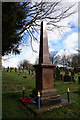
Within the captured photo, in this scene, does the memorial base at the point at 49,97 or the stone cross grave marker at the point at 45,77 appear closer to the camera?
the memorial base at the point at 49,97

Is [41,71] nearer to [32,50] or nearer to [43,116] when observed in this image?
[43,116]

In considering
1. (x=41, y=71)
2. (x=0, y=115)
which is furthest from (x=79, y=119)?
(x=0, y=115)

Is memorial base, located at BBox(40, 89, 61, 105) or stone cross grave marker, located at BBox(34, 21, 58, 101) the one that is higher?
stone cross grave marker, located at BBox(34, 21, 58, 101)

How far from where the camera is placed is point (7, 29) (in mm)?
3275

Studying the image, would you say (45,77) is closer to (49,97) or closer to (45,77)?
(45,77)

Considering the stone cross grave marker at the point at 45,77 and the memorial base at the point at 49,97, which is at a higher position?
the stone cross grave marker at the point at 45,77

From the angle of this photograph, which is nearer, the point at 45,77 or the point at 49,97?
the point at 49,97

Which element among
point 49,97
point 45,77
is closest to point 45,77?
point 45,77

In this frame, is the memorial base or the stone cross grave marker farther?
the stone cross grave marker

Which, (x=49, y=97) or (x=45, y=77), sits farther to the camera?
(x=45, y=77)

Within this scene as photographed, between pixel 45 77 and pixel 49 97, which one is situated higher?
pixel 45 77

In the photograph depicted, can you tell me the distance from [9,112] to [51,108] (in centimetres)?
172

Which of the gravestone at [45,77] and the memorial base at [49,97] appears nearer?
the memorial base at [49,97]

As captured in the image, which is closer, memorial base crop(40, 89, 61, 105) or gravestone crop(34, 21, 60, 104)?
memorial base crop(40, 89, 61, 105)
